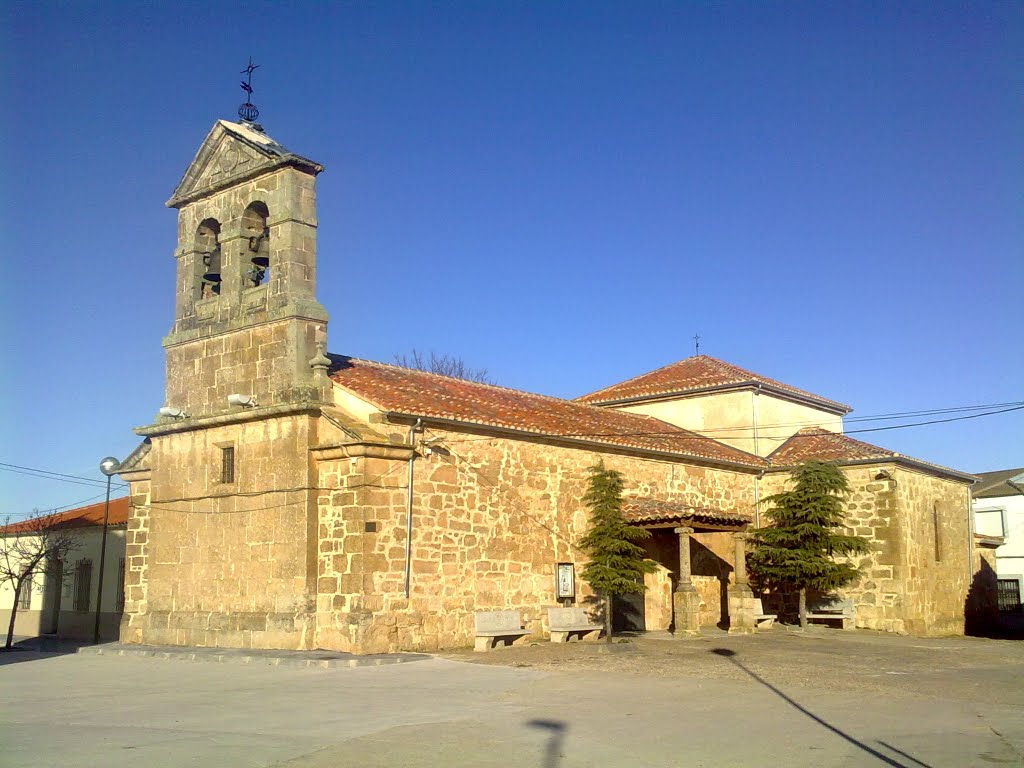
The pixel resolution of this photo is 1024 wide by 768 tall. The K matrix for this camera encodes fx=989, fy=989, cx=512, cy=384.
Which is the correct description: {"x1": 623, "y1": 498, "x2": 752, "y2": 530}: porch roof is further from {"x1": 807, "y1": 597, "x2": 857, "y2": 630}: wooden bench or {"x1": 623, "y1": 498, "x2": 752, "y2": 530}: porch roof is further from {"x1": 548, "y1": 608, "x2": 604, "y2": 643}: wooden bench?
{"x1": 807, "y1": 597, "x2": 857, "y2": 630}: wooden bench

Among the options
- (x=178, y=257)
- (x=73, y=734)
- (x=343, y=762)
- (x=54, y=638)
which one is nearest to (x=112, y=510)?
(x=54, y=638)

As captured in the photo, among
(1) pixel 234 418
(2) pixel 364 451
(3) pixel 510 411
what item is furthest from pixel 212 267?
(3) pixel 510 411

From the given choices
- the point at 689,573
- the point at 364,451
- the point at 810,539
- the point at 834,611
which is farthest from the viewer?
the point at 834,611

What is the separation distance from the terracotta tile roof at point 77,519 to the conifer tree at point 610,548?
48.0ft

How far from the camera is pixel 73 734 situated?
27.8ft

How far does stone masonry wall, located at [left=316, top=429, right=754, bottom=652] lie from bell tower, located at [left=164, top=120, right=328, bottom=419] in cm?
212

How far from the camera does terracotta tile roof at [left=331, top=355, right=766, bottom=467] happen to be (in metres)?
17.0

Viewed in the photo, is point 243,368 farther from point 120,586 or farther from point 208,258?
point 120,586

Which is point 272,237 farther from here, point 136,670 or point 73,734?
point 73,734

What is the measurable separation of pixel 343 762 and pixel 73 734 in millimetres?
2735

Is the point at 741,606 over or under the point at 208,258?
under

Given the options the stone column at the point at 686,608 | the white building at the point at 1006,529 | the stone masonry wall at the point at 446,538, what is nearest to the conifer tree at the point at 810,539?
the stone column at the point at 686,608

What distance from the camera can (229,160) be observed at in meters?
18.1

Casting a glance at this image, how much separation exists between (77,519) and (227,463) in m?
14.5
